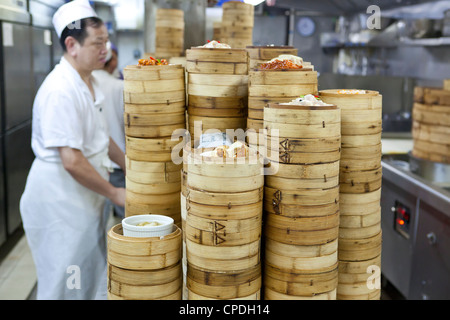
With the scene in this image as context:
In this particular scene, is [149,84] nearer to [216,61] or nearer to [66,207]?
[216,61]

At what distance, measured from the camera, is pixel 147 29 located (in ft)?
12.8

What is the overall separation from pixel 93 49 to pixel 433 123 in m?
2.23

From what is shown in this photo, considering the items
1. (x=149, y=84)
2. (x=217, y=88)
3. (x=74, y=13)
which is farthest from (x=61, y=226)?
(x=217, y=88)

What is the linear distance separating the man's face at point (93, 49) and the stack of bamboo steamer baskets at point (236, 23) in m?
0.79

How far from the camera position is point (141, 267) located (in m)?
1.42

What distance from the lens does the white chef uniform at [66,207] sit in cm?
274

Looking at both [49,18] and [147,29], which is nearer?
[147,29]

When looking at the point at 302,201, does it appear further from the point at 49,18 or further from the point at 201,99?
the point at 49,18

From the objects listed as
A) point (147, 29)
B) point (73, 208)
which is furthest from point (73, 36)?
point (147, 29)

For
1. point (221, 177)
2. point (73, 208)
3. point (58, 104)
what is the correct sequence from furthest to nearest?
point (73, 208), point (58, 104), point (221, 177)

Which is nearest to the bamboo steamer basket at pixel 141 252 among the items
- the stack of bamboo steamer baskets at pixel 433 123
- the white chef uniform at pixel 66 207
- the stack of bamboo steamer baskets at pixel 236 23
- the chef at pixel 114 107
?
the white chef uniform at pixel 66 207


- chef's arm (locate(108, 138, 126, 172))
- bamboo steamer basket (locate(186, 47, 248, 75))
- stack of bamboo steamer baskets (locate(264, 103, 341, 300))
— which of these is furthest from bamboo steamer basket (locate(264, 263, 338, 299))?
chef's arm (locate(108, 138, 126, 172))

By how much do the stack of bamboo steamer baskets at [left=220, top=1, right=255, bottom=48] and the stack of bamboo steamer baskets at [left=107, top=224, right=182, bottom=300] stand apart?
197 cm
